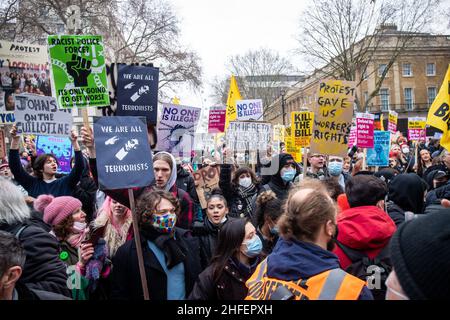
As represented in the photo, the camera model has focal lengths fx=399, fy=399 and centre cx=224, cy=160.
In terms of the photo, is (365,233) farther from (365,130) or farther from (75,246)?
(365,130)

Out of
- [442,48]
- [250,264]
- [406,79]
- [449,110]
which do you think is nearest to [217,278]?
[250,264]

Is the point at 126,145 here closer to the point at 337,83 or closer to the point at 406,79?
the point at 337,83

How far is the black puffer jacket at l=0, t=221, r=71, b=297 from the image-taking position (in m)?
2.29

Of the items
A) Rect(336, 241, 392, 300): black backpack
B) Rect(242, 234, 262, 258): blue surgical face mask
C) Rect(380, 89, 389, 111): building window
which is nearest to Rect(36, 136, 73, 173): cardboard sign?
Rect(242, 234, 262, 258): blue surgical face mask

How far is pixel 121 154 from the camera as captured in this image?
343 cm

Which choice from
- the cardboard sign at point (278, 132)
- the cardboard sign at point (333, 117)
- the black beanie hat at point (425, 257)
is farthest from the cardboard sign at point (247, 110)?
the black beanie hat at point (425, 257)

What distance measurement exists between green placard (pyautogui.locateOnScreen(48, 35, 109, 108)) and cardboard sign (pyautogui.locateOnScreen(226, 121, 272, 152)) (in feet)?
13.2

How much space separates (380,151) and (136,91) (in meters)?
6.50

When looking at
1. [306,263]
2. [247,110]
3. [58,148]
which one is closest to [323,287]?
[306,263]

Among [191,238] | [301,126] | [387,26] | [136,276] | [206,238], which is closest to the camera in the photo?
[136,276]

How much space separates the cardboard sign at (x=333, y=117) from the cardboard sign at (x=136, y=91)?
2.68 m

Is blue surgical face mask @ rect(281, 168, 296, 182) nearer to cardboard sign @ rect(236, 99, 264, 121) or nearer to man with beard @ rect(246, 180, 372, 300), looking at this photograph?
man with beard @ rect(246, 180, 372, 300)

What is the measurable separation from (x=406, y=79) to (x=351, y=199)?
51.9m

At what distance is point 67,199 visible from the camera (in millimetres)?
3334
